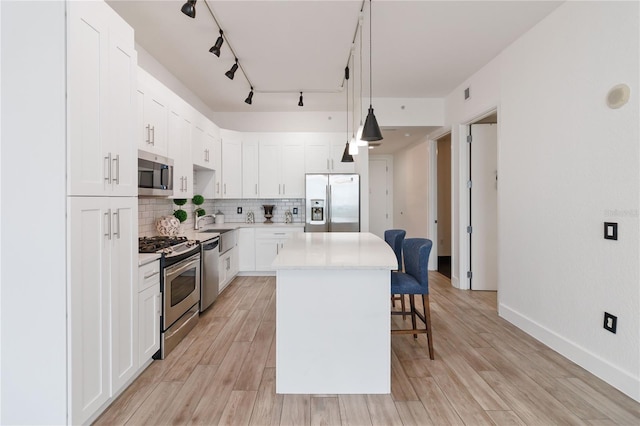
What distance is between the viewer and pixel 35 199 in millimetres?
1572

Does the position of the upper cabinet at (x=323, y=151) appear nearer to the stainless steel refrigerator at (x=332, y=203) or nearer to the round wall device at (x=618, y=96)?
the stainless steel refrigerator at (x=332, y=203)

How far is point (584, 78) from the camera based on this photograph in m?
2.35

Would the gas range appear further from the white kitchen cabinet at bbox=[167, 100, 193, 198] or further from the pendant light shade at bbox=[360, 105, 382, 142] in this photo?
the pendant light shade at bbox=[360, 105, 382, 142]

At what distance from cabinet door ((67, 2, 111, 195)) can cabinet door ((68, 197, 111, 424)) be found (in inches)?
5.0

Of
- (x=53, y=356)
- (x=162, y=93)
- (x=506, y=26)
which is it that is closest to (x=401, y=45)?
(x=506, y=26)

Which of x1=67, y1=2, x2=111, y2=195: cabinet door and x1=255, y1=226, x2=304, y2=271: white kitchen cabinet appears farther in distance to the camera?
x1=255, y1=226, x2=304, y2=271: white kitchen cabinet

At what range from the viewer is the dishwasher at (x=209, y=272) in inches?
132

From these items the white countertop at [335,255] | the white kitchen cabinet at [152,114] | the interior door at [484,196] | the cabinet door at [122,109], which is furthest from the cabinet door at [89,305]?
the interior door at [484,196]

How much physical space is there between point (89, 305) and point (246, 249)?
3.43m

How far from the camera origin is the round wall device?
205 centimetres

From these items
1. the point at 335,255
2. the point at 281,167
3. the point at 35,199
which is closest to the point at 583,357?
the point at 335,255

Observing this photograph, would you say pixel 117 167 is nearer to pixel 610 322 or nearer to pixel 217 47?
pixel 217 47

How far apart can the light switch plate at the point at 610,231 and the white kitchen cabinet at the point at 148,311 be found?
127 inches

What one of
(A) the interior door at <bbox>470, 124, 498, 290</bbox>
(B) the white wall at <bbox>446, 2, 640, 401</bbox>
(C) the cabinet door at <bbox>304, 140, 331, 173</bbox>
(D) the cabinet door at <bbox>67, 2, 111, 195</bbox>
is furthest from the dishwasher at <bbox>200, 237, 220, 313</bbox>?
(A) the interior door at <bbox>470, 124, 498, 290</bbox>
